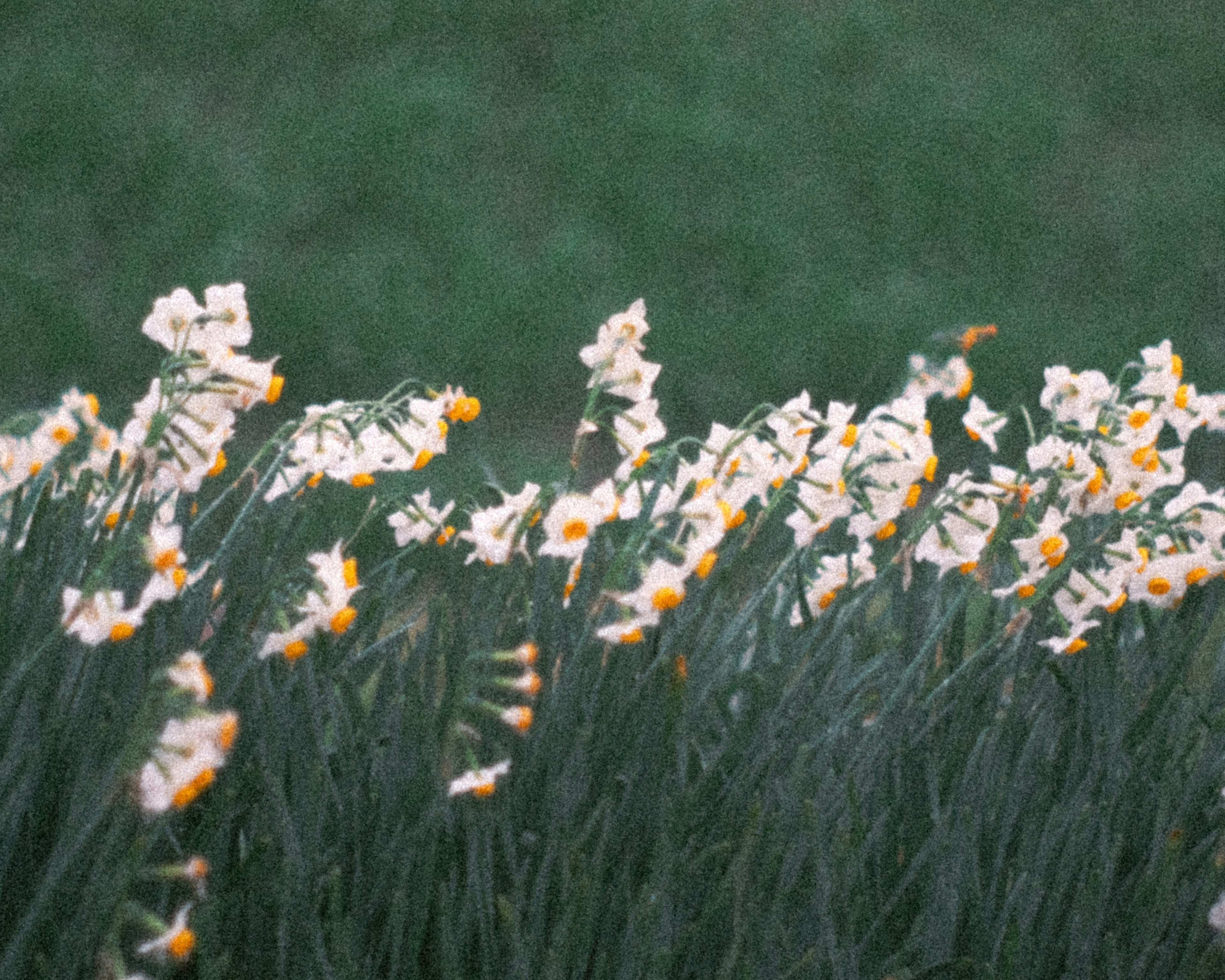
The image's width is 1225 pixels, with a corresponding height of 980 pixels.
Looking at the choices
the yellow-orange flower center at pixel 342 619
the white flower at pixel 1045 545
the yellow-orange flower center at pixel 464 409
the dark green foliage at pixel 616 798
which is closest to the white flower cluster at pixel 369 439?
the yellow-orange flower center at pixel 464 409

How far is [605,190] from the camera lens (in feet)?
14.9

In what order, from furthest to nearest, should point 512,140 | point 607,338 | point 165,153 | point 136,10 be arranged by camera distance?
point 136,10 → point 512,140 → point 165,153 → point 607,338

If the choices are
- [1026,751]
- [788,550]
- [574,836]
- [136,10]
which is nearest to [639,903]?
[574,836]

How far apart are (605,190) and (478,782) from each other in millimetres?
3503

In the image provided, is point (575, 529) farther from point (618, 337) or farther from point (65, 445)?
point (65, 445)

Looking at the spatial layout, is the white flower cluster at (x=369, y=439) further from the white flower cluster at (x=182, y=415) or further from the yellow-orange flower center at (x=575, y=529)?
the yellow-orange flower center at (x=575, y=529)

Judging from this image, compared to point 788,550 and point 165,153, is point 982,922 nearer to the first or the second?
point 788,550

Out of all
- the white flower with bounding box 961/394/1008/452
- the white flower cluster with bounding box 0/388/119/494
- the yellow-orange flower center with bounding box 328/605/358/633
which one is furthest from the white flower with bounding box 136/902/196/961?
the white flower with bounding box 961/394/1008/452

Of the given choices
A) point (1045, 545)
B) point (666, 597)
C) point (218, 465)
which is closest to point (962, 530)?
point (1045, 545)

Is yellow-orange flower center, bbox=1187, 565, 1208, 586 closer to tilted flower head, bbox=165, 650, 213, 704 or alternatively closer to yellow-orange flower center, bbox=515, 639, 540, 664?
yellow-orange flower center, bbox=515, 639, 540, 664

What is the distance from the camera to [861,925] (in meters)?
1.42

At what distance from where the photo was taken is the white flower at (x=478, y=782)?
1241mm

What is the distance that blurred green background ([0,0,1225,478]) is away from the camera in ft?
12.5

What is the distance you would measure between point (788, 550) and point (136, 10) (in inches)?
162
